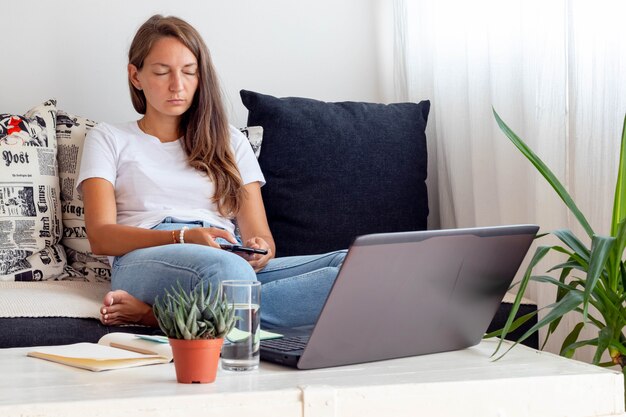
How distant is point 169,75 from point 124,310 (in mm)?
676

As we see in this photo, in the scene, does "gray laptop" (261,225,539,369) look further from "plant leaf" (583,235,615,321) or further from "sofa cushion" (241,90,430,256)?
"sofa cushion" (241,90,430,256)

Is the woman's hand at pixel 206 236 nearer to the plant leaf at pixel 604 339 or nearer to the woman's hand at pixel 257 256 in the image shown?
the woman's hand at pixel 257 256

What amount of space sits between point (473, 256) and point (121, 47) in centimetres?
187

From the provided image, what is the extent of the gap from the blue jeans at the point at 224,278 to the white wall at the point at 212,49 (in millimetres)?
944

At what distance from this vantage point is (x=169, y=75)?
230 centimetres

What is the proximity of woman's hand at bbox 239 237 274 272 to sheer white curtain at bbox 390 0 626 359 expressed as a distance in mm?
698

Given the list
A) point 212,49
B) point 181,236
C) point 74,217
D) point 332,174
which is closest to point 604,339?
point 181,236

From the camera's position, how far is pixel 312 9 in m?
3.02

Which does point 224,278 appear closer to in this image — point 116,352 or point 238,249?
point 238,249

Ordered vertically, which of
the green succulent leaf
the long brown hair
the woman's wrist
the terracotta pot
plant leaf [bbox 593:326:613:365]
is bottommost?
plant leaf [bbox 593:326:613:365]

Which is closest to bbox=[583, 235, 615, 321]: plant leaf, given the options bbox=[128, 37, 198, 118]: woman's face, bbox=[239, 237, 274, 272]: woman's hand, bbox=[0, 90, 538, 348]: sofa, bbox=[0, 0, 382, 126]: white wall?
bbox=[0, 90, 538, 348]: sofa

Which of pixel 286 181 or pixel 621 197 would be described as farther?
pixel 286 181

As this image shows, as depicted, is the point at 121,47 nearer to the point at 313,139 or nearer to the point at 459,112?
the point at 313,139

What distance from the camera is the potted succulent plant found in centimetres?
106
